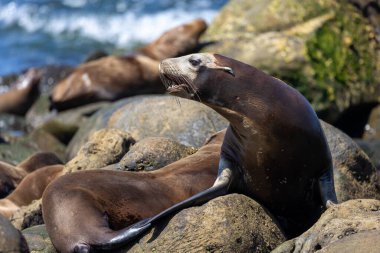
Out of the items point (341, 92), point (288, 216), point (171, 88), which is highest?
point (171, 88)

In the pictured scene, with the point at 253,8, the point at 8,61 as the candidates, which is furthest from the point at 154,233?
the point at 8,61

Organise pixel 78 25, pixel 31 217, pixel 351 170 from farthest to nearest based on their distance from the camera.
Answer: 1. pixel 78 25
2. pixel 351 170
3. pixel 31 217

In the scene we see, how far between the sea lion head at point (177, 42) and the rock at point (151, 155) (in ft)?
27.9

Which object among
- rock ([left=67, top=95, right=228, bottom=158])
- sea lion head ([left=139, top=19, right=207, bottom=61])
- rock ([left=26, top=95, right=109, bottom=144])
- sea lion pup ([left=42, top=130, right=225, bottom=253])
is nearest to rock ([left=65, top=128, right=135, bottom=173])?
rock ([left=67, top=95, right=228, bottom=158])

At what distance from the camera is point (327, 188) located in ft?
19.7

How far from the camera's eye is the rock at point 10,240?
4.54 meters

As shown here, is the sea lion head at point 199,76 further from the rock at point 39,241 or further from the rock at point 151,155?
the rock at point 39,241

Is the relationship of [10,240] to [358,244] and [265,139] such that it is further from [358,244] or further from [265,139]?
[265,139]

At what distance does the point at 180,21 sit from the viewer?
77.7 feet

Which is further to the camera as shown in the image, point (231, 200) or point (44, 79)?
point (44, 79)

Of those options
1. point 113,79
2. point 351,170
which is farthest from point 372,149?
point 113,79

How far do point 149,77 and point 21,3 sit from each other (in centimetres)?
1404

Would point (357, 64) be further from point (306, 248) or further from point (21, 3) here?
point (21, 3)

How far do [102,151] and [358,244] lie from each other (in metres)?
3.11
